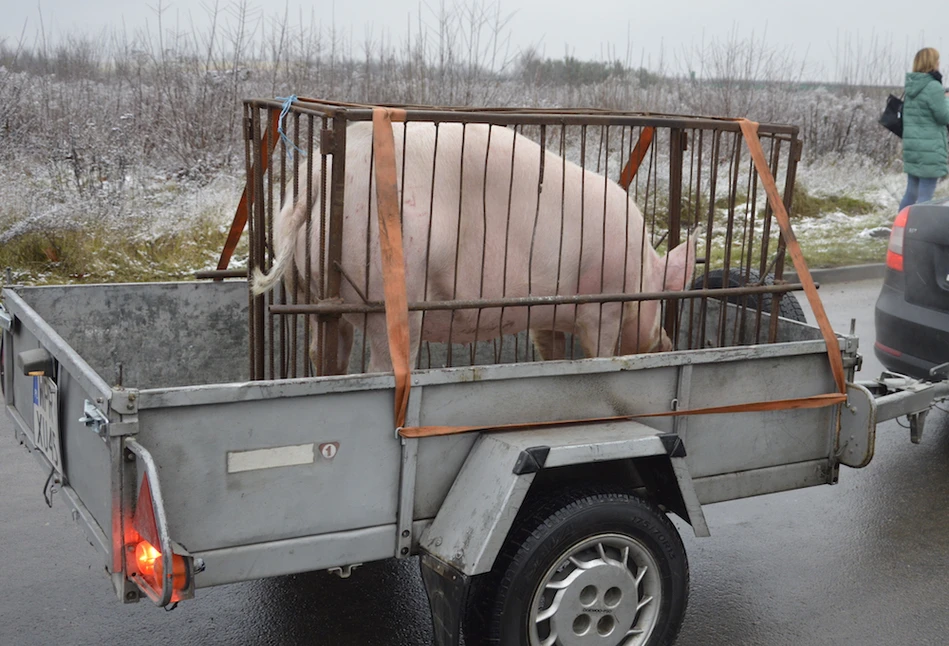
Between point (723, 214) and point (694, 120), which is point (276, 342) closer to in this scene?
point (694, 120)

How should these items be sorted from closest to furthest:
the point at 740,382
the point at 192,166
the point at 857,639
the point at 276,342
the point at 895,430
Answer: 1. the point at 740,382
2. the point at 857,639
3. the point at 276,342
4. the point at 895,430
5. the point at 192,166

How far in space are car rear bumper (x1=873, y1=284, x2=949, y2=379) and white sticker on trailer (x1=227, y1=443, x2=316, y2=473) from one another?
3816 millimetres

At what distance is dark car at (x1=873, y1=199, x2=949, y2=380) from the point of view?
18.1ft

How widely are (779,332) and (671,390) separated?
4.39 ft

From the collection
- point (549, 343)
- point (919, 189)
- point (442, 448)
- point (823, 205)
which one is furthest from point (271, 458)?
point (823, 205)

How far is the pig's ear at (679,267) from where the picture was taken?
4707 millimetres

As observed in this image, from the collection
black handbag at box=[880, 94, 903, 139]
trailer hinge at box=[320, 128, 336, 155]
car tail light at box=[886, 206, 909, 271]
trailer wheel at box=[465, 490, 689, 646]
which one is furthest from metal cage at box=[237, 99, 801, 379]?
black handbag at box=[880, 94, 903, 139]

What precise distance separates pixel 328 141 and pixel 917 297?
3.85 meters

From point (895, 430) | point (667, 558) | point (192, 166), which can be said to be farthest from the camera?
point (192, 166)

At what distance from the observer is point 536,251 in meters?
4.46

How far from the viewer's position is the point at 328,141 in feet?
11.0

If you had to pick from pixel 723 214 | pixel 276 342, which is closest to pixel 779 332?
pixel 276 342

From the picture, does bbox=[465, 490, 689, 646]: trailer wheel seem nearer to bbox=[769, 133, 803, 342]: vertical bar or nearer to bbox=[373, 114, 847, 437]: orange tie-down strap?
bbox=[373, 114, 847, 437]: orange tie-down strap

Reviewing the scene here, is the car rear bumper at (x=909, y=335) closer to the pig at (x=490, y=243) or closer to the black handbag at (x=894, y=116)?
the pig at (x=490, y=243)
